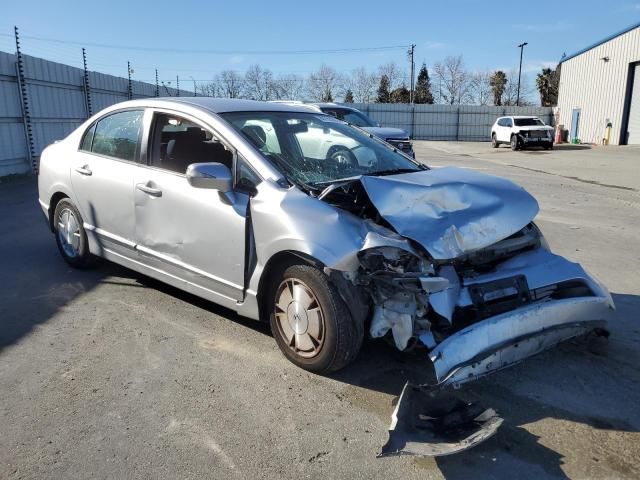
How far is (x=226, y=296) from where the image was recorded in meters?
3.78

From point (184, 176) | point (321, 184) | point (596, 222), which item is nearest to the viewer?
point (321, 184)

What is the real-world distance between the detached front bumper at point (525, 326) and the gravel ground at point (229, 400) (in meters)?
0.32

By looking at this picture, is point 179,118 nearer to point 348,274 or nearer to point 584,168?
point 348,274

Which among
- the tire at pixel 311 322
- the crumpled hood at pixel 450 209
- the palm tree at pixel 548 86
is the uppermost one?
the palm tree at pixel 548 86

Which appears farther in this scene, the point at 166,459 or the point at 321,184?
the point at 321,184

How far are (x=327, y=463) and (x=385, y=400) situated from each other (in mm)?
689

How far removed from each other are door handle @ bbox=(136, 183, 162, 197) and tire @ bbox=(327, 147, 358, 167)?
53.6 inches

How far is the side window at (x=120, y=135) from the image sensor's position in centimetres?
451

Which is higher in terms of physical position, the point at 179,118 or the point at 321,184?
the point at 179,118

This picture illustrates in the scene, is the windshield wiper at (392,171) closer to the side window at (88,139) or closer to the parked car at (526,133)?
the side window at (88,139)

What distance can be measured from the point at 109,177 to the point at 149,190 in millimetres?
678

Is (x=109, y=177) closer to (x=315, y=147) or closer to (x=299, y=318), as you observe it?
(x=315, y=147)

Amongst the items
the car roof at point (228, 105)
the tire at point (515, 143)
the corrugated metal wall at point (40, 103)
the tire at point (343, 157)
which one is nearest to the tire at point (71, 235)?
the car roof at point (228, 105)

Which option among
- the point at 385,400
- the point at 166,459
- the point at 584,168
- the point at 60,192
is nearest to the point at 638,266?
the point at 385,400
